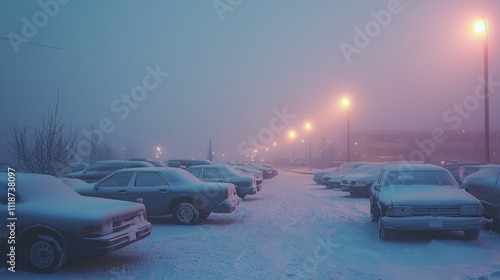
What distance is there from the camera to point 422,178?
460 inches

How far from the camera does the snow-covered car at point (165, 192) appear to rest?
1253cm

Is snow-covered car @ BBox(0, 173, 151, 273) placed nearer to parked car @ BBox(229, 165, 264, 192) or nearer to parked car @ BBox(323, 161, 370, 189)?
parked car @ BBox(229, 165, 264, 192)

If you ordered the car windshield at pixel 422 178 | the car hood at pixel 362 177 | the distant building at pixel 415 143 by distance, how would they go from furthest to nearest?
the distant building at pixel 415 143 → the car hood at pixel 362 177 → the car windshield at pixel 422 178

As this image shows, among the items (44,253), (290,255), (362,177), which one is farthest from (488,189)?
(44,253)

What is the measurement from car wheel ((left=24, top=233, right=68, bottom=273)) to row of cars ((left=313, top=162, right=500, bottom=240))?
623cm

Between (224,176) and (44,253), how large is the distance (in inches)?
456

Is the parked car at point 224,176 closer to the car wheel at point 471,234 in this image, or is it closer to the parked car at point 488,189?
the parked car at point 488,189

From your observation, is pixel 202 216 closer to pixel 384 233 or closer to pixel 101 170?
pixel 384 233

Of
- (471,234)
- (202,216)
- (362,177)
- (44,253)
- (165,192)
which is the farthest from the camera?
(362,177)

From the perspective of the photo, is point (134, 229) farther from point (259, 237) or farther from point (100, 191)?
point (100, 191)

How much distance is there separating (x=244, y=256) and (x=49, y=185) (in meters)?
3.59

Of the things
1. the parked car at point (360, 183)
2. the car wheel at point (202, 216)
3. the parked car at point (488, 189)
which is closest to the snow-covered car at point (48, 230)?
the car wheel at point (202, 216)

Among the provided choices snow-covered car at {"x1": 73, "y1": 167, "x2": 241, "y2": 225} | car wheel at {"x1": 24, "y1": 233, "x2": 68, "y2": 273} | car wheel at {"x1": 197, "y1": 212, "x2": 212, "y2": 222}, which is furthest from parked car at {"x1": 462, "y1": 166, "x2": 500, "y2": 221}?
car wheel at {"x1": 24, "y1": 233, "x2": 68, "y2": 273}

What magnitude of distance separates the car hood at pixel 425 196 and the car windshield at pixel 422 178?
352mm
